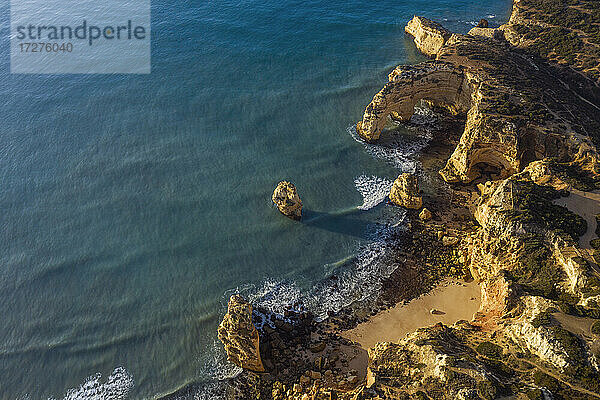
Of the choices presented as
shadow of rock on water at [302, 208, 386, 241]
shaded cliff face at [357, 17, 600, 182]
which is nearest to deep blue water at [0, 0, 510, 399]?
shadow of rock on water at [302, 208, 386, 241]

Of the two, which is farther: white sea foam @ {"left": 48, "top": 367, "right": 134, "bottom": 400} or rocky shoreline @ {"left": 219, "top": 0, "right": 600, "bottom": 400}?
white sea foam @ {"left": 48, "top": 367, "right": 134, "bottom": 400}

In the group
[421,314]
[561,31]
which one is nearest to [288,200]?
[421,314]

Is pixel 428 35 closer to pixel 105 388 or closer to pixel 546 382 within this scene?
pixel 546 382

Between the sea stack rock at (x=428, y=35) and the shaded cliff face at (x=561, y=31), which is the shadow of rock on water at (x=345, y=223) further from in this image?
the shaded cliff face at (x=561, y=31)

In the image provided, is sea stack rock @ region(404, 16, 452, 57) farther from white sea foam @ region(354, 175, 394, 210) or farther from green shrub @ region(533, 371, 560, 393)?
green shrub @ region(533, 371, 560, 393)

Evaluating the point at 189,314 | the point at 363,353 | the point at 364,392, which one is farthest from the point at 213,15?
the point at 364,392

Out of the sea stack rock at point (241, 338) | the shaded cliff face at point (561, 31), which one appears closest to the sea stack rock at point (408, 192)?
the sea stack rock at point (241, 338)
